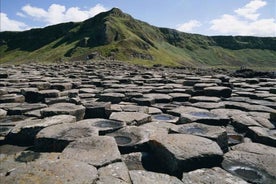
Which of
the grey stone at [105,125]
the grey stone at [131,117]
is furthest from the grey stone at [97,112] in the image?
the grey stone at [105,125]

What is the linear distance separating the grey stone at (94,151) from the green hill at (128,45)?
62.9 metres

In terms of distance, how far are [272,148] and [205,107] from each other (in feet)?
8.56

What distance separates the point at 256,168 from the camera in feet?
12.1

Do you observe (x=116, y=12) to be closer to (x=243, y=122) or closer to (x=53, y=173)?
(x=243, y=122)

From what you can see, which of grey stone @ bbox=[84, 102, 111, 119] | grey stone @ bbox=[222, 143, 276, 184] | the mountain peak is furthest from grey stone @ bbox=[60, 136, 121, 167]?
the mountain peak

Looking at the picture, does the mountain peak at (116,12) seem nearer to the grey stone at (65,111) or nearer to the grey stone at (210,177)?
the grey stone at (65,111)

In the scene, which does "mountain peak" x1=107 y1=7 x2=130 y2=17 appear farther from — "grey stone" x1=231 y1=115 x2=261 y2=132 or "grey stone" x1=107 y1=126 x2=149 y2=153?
"grey stone" x1=107 y1=126 x2=149 y2=153

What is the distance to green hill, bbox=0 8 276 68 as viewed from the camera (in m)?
94.8

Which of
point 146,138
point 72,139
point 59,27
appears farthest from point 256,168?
point 59,27

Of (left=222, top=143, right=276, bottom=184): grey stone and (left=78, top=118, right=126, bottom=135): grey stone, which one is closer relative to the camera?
(left=222, top=143, right=276, bottom=184): grey stone

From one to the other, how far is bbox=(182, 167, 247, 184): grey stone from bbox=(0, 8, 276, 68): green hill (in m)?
63.8

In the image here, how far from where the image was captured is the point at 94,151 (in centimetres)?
380

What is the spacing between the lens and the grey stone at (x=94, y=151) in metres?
3.54

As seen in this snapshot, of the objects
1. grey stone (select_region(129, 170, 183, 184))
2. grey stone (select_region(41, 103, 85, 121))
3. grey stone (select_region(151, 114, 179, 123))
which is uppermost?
grey stone (select_region(41, 103, 85, 121))
